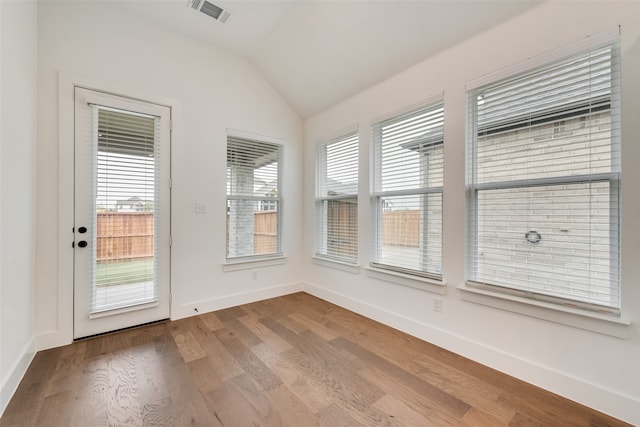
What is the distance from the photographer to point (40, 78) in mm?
2332

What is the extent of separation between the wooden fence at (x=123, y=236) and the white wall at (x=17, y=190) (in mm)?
459

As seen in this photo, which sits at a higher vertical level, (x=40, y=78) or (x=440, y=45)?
(x=440, y=45)

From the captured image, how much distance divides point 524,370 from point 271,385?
1807mm

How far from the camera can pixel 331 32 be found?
274 centimetres

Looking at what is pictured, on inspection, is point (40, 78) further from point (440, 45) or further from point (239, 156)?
point (440, 45)

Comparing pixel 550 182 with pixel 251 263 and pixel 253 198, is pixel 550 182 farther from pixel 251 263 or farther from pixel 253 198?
pixel 251 263

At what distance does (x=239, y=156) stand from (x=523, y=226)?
10.2ft

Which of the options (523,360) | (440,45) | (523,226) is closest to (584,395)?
(523,360)

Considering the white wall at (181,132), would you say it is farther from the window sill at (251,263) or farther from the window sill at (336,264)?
the window sill at (336,264)

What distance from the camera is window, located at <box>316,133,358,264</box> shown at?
3.40 m

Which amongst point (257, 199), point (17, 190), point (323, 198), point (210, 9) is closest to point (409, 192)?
point (323, 198)

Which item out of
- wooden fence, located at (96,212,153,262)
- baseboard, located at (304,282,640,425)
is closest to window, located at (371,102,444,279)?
baseboard, located at (304,282,640,425)

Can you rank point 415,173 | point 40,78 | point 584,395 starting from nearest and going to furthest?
point 584,395, point 40,78, point 415,173

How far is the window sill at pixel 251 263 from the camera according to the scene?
3389 millimetres
